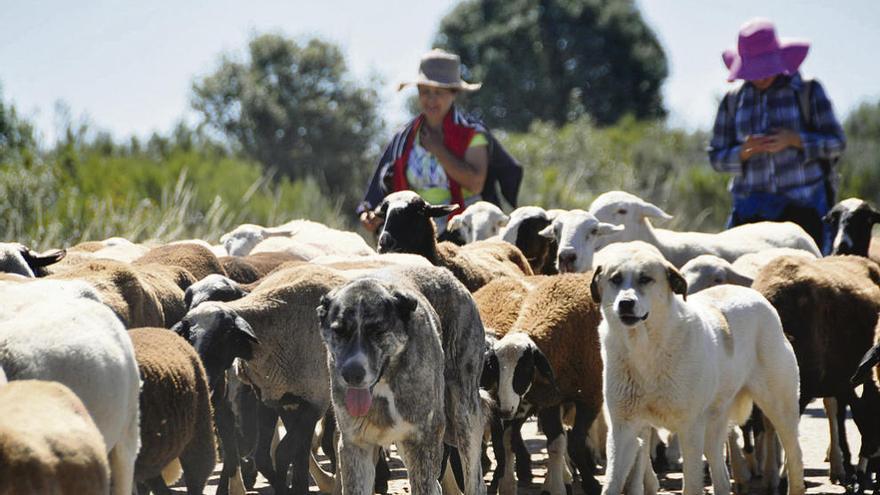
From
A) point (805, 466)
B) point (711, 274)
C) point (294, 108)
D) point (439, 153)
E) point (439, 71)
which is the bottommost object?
point (805, 466)

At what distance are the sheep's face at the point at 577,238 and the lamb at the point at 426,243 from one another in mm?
442

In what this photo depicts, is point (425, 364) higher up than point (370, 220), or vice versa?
point (370, 220)

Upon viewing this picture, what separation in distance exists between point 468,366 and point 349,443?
3.52 ft

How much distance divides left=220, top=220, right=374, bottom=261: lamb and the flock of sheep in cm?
134

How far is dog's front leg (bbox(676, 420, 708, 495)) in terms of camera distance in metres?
8.31

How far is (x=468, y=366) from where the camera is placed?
7.84 meters

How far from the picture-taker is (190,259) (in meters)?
11.5

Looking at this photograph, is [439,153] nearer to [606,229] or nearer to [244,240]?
[606,229]

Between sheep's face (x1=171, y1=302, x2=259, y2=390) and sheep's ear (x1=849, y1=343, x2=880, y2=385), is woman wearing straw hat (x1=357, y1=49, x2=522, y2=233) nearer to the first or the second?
sheep's face (x1=171, y1=302, x2=259, y2=390)

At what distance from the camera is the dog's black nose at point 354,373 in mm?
6473

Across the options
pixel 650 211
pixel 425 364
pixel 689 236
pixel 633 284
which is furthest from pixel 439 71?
pixel 425 364

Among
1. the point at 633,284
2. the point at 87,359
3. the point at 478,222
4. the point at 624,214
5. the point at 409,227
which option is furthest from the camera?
the point at 478,222

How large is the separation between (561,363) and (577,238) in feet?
9.04

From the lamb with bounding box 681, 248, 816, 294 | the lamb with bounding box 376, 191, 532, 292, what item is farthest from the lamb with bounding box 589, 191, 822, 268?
the lamb with bounding box 376, 191, 532, 292
